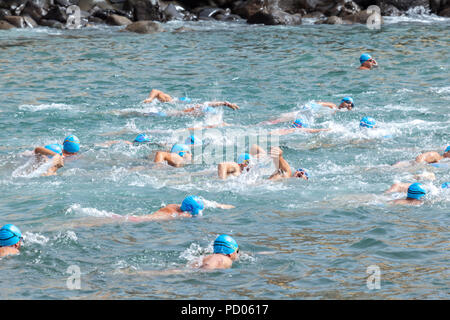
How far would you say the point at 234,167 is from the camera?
42.3 feet

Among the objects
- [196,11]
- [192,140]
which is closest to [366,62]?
[192,140]

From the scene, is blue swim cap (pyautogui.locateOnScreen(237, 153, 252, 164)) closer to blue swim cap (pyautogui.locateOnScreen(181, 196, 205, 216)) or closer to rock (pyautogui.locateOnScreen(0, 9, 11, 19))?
blue swim cap (pyautogui.locateOnScreen(181, 196, 205, 216))

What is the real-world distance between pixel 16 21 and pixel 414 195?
83.8 ft

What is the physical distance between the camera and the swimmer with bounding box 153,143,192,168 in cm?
1389

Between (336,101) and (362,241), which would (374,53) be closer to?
(336,101)

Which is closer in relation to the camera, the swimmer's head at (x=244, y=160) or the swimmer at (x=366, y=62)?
the swimmer's head at (x=244, y=160)

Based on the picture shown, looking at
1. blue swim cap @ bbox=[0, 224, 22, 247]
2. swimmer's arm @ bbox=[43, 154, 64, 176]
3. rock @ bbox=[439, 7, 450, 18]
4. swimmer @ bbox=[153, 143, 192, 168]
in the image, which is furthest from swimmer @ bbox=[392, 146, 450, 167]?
rock @ bbox=[439, 7, 450, 18]

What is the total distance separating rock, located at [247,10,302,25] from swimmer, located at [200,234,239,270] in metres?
24.7

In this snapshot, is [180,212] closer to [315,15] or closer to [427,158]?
[427,158]

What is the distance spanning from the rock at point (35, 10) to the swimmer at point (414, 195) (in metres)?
26.2

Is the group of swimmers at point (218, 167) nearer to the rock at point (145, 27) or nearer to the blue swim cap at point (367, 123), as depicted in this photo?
the blue swim cap at point (367, 123)

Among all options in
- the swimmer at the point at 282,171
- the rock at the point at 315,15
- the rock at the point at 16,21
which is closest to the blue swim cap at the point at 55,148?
the swimmer at the point at 282,171

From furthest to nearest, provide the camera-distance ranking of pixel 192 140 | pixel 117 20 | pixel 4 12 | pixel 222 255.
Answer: pixel 4 12 → pixel 117 20 → pixel 192 140 → pixel 222 255

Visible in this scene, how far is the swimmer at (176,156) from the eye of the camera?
1389 cm
